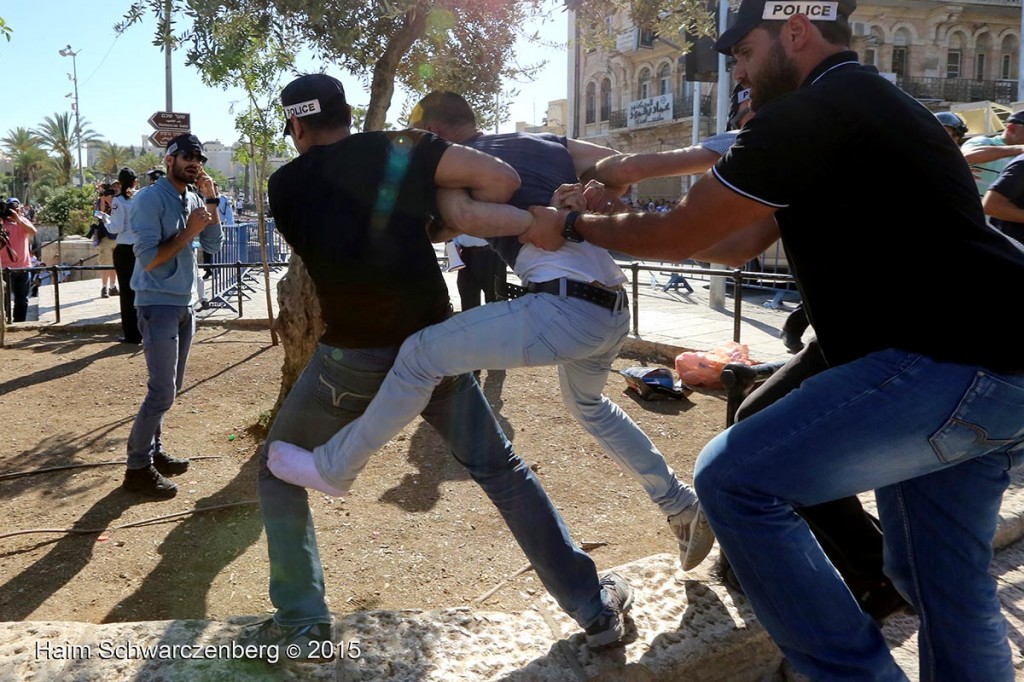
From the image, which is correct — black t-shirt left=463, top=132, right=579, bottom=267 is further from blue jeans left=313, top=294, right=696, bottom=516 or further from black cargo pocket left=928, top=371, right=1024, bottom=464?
black cargo pocket left=928, top=371, right=1024, bottom=464

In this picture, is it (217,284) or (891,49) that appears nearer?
(217,284)

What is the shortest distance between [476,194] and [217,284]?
10651 mm

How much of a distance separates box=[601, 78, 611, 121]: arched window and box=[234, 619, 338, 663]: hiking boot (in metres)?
44.0

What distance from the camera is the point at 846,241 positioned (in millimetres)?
1886

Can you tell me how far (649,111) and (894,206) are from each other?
40137 millimetres

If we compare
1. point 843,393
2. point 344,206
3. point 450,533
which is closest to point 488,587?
point 450,533

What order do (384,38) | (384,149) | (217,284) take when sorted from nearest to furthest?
1. (384,149)
2. (384,38)
3. (217,284)

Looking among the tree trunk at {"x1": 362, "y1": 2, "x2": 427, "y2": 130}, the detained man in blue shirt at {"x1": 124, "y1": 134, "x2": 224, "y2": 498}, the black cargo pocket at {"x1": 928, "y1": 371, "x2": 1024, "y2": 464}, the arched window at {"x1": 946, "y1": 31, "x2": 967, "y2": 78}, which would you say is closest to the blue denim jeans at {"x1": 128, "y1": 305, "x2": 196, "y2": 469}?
the detained man in blue shirt at {"x1": 124, "y1": 134, "x2": 224, "y2": 498}

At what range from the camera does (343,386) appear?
2.66 metres

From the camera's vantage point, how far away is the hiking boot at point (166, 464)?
4.71 metres

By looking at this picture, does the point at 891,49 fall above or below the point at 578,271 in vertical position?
above

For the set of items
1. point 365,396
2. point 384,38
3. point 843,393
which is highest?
point 384,38

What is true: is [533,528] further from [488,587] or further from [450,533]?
[450,533]

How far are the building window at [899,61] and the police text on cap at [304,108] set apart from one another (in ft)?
128
